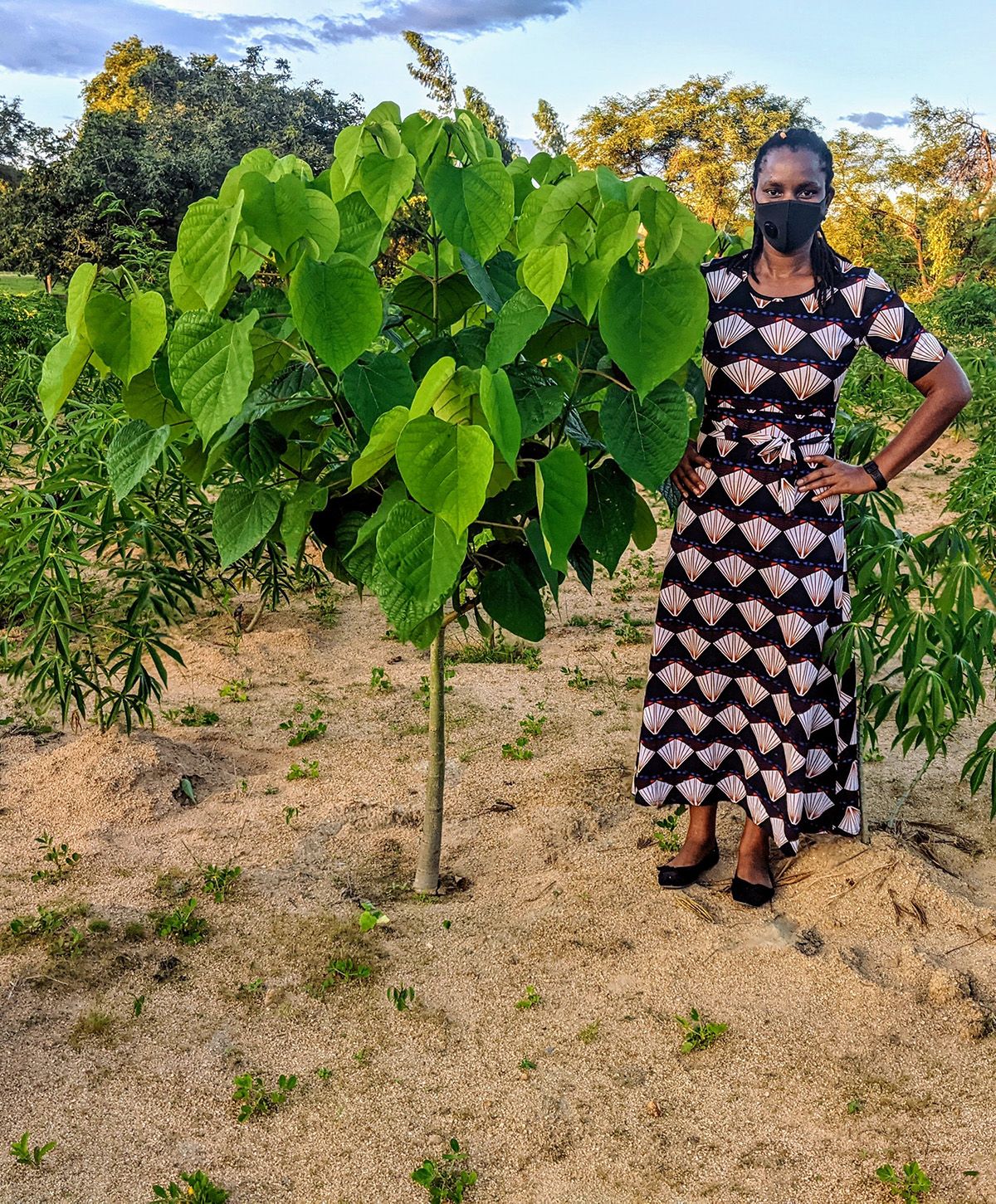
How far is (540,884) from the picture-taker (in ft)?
6.95

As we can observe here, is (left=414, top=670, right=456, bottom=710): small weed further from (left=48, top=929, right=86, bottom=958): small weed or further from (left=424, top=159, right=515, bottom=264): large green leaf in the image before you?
(left=424, top=159, right=515, bottom=264): large green leaf

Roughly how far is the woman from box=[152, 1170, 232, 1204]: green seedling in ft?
3.43

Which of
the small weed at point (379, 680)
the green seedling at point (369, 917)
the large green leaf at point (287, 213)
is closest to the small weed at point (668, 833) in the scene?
the green seedling at point (369, 917)

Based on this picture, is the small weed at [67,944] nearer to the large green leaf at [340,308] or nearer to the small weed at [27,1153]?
the small weed at [27,1153]

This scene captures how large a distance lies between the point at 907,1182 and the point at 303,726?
6.30ft

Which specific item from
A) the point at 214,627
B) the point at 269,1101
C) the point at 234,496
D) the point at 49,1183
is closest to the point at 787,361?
the point at 234,496

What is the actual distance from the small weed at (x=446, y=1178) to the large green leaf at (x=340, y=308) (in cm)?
109

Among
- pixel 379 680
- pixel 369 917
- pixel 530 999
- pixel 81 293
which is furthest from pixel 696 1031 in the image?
pixel 379 680

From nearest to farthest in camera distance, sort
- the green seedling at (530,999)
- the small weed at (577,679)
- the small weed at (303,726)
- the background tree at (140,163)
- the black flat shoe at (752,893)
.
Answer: the green seedling at (530,999) → the black flat shoe at (752,893) → the small weed at (303,726) → the small weed at (577,679) → the background tree at (140,163)

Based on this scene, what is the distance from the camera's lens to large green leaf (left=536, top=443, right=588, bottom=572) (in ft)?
3.81

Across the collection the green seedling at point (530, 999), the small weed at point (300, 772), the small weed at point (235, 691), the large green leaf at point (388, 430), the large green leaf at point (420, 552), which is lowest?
the green seedling at point (530, 999)

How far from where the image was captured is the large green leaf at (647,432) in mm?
1278

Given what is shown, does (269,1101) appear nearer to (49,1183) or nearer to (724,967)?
(49,1183)

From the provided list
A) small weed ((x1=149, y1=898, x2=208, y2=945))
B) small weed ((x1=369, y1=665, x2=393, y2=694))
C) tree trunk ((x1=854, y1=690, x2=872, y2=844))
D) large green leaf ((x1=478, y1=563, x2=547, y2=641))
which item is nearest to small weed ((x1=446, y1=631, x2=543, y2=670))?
small weed ((x1=369, y1=665, x2=393, y2=694))
